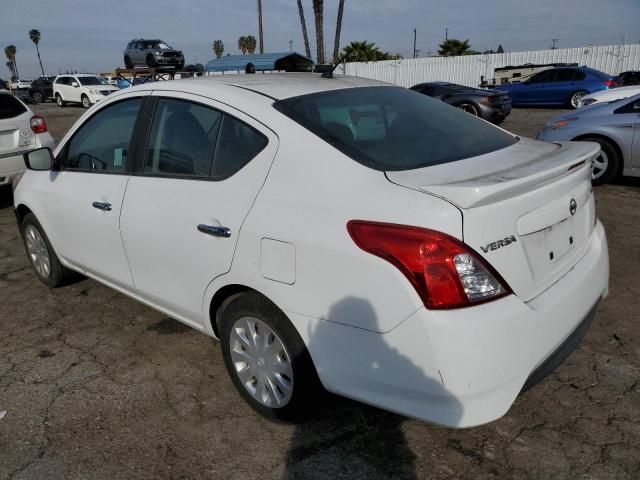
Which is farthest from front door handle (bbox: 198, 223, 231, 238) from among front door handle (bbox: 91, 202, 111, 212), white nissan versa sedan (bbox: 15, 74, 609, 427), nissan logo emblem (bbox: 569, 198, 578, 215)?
nissan logo emblem (bbox: 569, 198, 578, 215)

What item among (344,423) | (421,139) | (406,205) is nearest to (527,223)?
(406,205)

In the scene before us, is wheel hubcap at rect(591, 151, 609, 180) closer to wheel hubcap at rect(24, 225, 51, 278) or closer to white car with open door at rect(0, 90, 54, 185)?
wheel hubcap at rect(24, 225, 51, 278)

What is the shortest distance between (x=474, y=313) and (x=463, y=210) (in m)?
0.35

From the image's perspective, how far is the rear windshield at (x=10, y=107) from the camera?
265 inches

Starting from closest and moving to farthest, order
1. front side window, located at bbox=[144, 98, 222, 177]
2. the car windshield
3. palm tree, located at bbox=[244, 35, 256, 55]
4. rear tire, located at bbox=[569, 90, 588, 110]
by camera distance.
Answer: front side window, located at bbox=[144, 98, 222, 177]
rear tire, located at bbox=[569, 90, 588, 110]
the car windshield
palm tree, located at bbox=[244, 35, 256, 55]

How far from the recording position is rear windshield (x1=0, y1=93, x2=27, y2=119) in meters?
6.73

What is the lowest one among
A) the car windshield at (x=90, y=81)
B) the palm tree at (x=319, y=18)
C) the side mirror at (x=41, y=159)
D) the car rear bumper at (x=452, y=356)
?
the car rear bumper at (x=452, y=356)

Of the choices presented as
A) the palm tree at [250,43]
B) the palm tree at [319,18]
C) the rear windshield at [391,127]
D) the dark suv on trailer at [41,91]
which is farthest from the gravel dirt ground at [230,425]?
the palm tree at [250,43]

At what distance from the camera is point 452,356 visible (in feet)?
5.95

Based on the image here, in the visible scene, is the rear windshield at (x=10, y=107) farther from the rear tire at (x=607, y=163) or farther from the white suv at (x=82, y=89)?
the white suv at (x=82, y=89)

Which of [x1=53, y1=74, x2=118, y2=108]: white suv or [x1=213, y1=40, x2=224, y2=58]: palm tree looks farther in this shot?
[x1=213, y1=40, x2=224, y2=58]: palm tree

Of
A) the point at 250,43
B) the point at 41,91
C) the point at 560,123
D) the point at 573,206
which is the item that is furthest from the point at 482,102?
the point at 250,43

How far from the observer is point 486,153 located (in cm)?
246

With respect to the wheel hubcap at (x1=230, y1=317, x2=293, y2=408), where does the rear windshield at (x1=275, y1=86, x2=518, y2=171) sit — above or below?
above
